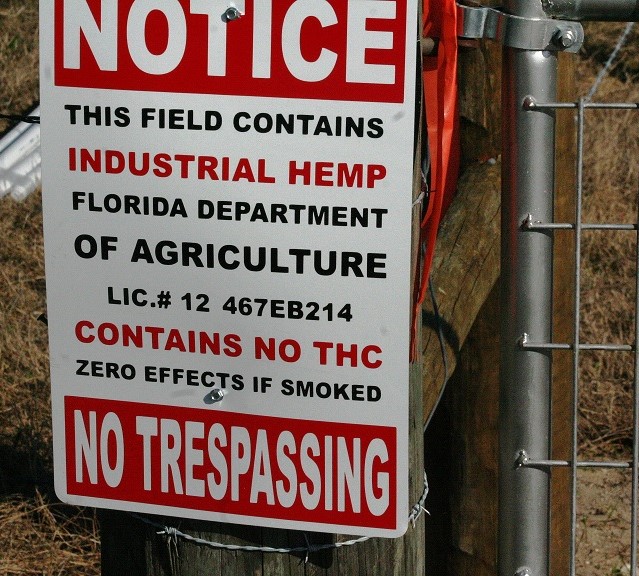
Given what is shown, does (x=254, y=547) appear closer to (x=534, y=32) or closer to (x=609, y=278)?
(x=534, y=32)

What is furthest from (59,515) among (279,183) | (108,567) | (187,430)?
(279,183)

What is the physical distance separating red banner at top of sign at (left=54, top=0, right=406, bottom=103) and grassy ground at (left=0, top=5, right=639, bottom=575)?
1039 mm

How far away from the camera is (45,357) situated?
14.3 ft

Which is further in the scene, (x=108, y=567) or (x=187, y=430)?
(x=108, y=567)

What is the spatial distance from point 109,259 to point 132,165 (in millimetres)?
143

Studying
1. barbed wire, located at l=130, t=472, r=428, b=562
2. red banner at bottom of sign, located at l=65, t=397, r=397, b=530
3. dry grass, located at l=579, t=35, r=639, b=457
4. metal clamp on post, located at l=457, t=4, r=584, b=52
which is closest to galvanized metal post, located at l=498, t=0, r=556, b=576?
metal clamp on post, located at l=457, t=4, r=584, b=52

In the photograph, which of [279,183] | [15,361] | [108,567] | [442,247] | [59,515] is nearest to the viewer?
[279,183]

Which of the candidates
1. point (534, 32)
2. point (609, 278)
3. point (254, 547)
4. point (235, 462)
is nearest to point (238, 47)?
point (534, 32)

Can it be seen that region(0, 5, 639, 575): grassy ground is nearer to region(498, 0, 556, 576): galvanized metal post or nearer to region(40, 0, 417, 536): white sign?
region(40, 0, 417, 536): white sign

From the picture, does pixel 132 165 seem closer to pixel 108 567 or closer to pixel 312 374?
pixel 312 374

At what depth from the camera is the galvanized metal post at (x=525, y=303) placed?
1.80 m

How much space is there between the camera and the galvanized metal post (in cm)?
180

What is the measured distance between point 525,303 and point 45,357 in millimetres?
2840

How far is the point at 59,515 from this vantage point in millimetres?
3473
